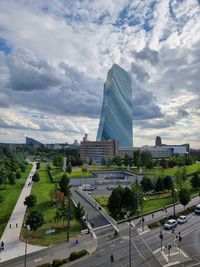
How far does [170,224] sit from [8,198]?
41107mm

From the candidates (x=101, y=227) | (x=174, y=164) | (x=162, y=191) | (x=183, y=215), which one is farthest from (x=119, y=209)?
(x=174, y=164)

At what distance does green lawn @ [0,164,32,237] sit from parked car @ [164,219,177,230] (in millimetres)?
26379

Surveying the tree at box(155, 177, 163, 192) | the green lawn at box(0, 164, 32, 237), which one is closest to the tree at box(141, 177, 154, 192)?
the tree at box(155, 177, 163, 192)

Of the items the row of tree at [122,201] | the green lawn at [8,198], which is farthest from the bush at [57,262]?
the row of tree at [122,201]

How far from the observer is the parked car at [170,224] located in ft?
167

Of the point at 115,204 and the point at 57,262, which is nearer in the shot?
the point at 57,262

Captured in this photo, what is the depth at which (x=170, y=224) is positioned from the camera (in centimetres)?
5128

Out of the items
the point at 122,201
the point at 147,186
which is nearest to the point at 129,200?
the point at 122,201

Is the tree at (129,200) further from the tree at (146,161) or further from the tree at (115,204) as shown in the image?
the tree at (146,161)

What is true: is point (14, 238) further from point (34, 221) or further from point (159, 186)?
point (159, 186)

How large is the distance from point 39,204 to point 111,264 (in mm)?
34092

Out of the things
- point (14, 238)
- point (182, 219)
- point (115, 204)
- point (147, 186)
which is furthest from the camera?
point (147, 186)

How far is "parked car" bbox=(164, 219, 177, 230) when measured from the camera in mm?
50906

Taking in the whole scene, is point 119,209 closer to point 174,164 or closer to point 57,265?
point 57,265
